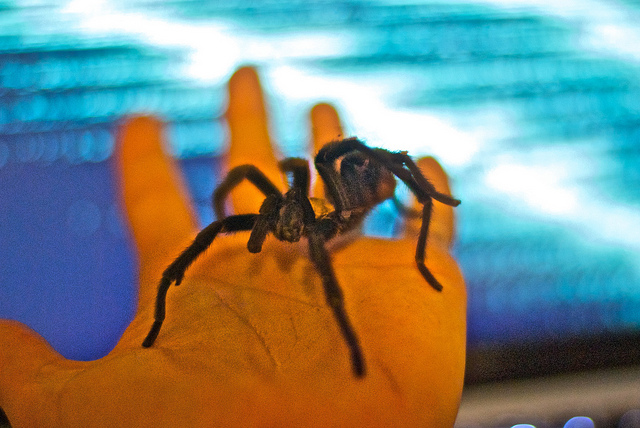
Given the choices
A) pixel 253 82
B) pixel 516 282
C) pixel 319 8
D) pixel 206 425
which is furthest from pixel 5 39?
pixel 516 282

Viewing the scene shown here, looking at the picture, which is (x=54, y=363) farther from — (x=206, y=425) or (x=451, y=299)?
(x=451, y=299)

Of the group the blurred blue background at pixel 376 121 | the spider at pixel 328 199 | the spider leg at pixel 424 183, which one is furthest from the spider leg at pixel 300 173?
the blurred blue background at pixel 376 121

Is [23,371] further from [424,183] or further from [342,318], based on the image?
[424,183]

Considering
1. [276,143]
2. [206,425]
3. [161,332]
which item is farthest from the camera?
[276,143]

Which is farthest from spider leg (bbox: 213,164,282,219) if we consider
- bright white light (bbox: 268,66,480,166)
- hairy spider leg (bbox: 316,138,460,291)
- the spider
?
bright white light (bbox: 268,66,480,166)

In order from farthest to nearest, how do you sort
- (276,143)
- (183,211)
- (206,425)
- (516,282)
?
1. (276,143)
2. (516,282)
3. (183,211)
4. (206,425)

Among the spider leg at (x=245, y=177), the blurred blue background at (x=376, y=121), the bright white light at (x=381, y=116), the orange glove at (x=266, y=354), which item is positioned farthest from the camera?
the bright white light at (x=381, y=116)

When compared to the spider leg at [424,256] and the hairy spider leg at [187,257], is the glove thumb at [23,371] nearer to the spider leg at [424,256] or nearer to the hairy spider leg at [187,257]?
the hairy spider leg at [187,257]
